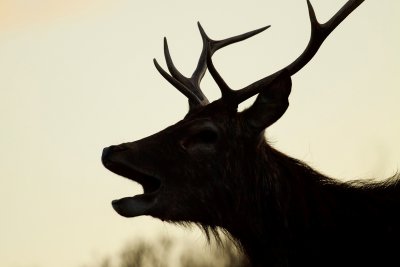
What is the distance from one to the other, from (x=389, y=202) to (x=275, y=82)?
1.38 metres

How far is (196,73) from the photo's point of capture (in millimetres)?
11344

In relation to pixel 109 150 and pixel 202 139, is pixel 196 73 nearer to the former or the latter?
pixel 202 139

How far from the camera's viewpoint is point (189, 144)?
30.9 feet

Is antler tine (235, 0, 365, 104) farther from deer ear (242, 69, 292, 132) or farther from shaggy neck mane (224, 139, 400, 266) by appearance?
shaggy neck mane (224, 139, 400, 266)

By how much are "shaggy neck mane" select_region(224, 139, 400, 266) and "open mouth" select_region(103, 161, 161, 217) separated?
689 mm

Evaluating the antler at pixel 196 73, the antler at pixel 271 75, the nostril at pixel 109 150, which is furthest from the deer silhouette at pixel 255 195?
the antler at pixel 196 73

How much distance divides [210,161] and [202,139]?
0.69 feet

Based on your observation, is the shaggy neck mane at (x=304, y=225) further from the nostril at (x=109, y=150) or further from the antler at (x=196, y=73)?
the antler at (x=196, y=73)

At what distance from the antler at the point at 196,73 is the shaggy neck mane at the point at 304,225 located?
1345mm

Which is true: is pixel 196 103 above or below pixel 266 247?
above

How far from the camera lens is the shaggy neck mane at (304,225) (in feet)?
30.6

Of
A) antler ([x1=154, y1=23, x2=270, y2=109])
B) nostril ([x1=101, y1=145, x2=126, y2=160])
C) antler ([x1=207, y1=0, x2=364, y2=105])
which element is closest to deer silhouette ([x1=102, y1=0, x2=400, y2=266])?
nostril ([x1=101, y1=145, x2=126, y2=160])

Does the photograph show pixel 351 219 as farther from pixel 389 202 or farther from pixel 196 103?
pixel 196 103

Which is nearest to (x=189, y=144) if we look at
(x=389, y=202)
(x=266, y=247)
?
(x=266, y=247)
